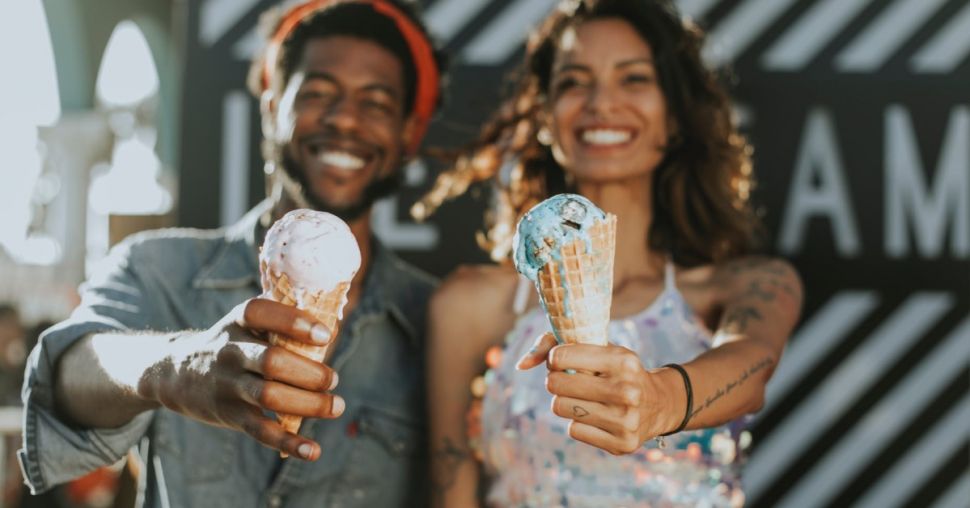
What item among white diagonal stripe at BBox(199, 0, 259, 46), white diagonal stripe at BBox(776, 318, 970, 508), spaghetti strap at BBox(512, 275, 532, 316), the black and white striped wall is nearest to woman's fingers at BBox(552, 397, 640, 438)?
spaghetti strap at BBox(512, 275, 532, 316)

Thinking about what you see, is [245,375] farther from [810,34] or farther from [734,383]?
[810,34]

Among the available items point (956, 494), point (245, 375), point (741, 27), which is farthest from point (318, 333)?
point (956, 494)

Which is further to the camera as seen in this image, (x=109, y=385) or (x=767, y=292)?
(x=767, y=292)

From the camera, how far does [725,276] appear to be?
2592 millimetres

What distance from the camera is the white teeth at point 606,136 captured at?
2.50 m

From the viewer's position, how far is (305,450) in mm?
1423

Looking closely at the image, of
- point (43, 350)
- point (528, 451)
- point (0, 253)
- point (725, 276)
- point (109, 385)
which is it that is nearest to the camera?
point (109, 385)

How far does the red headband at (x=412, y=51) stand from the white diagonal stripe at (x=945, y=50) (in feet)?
6.41

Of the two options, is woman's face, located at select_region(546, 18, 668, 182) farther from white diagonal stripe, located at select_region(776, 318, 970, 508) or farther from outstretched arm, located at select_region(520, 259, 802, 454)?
white diagonal stripe, located at select_region(776, 318, 970, 508)

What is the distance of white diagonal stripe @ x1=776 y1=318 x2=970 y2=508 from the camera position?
3.64 metres

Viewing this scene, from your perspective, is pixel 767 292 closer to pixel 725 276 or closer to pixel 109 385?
pixel 725 276

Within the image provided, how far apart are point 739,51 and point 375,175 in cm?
173

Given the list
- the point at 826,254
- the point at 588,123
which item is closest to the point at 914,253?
the point at 826,254

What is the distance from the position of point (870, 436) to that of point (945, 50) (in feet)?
4.97
